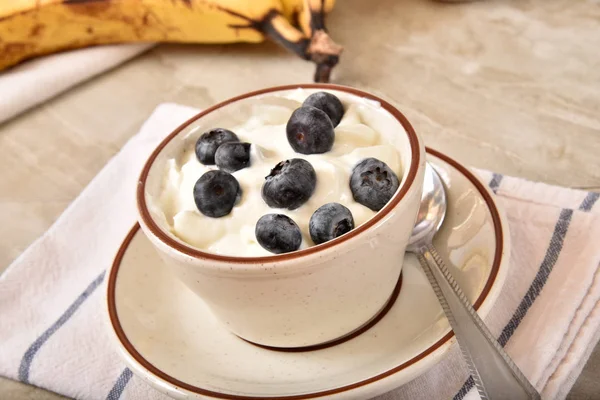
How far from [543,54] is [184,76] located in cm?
90

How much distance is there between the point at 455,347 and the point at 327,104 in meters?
0.35

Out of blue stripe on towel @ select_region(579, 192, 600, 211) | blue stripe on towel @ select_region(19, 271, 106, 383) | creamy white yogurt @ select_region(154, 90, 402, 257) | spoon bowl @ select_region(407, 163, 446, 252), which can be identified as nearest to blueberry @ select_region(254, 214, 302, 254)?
creamy white yogurt @ select_region(154, 90, 402, 257)

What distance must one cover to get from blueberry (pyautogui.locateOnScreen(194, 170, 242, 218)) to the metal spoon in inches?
10.6

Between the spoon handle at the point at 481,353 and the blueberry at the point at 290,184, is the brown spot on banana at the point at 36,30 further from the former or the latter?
the spoon handle at the point at 481,353

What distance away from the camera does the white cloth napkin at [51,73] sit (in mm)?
1445

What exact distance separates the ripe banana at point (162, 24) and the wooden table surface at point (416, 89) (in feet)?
0.23

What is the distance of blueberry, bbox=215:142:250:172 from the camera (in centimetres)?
72

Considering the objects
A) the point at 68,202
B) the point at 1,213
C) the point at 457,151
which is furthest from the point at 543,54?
the point at 1,213

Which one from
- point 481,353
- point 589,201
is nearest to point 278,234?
point 481,353

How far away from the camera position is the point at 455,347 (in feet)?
2.19

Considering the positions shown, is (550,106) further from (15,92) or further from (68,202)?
(15,92)

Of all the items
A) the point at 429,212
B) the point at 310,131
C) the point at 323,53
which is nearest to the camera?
the point at 310,131

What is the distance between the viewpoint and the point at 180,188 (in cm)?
75

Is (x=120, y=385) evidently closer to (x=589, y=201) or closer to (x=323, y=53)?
(x=589, y=201)
